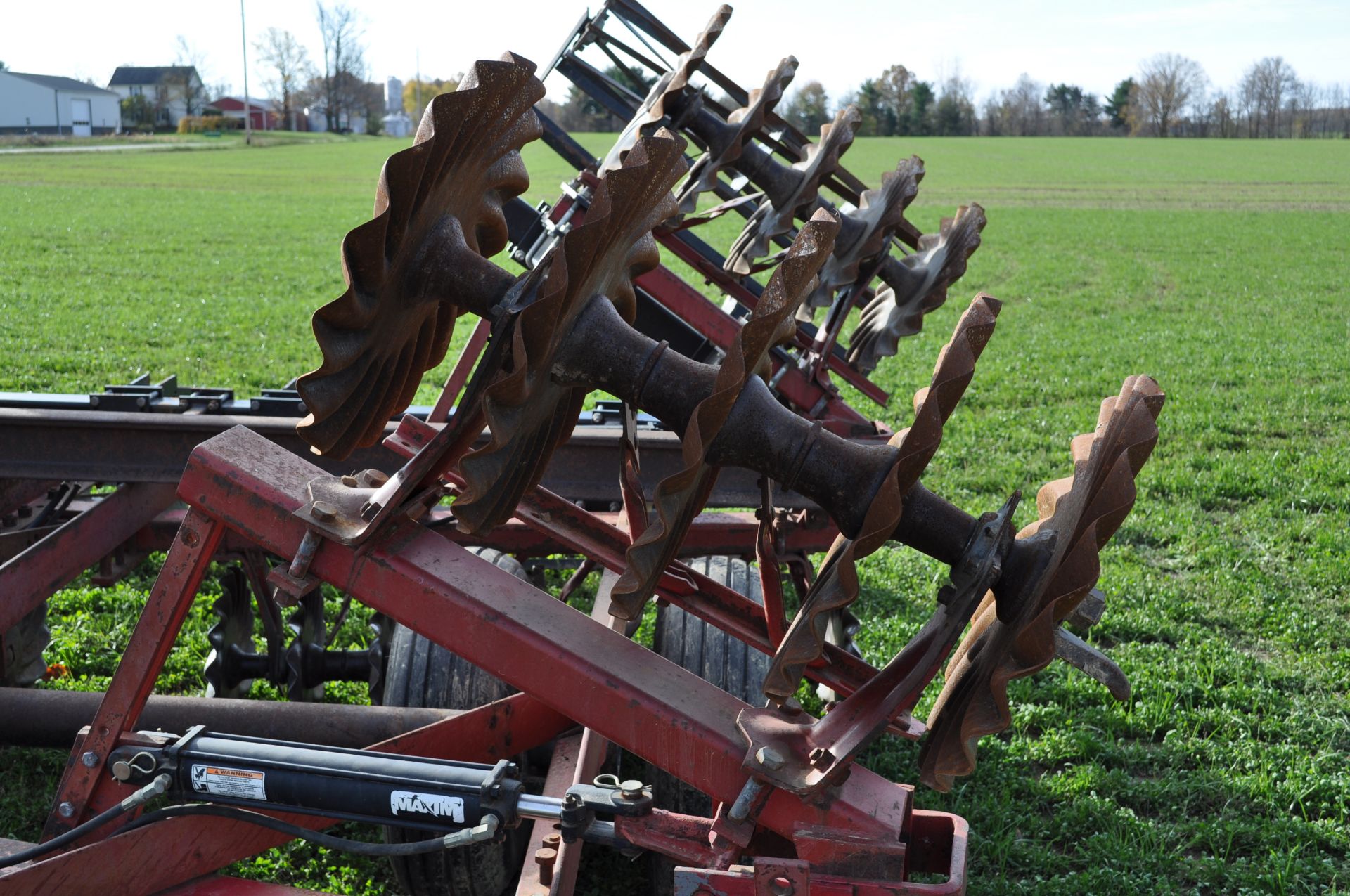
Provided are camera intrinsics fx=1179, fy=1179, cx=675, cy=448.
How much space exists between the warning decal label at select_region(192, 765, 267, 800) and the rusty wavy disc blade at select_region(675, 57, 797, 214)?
99.9 inches

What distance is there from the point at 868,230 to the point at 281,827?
2.85m

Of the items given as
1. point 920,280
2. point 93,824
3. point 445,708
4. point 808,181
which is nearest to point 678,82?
point 808,181

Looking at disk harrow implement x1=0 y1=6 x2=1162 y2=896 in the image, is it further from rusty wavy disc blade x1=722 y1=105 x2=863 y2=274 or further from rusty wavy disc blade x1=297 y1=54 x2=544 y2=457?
rusty wavy disc blade x1=722 y1=105 x2=863 y2=274

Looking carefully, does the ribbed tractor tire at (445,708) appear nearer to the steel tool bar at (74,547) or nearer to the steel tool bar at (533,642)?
the steel tool bar at (533,642)

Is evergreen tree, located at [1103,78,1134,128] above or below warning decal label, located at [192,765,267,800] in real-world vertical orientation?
above

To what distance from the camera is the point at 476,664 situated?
2.33 metres

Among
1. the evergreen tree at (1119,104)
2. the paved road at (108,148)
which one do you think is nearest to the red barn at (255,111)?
the paved road at (108,148)

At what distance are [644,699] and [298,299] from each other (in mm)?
12623

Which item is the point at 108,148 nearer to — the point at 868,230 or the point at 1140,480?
the point at 1140,480

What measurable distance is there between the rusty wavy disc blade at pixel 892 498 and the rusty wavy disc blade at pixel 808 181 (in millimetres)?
2570

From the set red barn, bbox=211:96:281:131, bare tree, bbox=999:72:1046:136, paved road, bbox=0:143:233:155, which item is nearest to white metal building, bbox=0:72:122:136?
red barn, bbox=211:96:281:131

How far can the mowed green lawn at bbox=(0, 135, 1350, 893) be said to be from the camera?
12.4 ft

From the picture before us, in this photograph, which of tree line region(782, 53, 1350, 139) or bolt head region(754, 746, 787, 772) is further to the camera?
tree line region(782, 53, 1350, 139)

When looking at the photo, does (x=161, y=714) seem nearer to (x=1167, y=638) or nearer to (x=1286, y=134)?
(x=1167, y=638)
